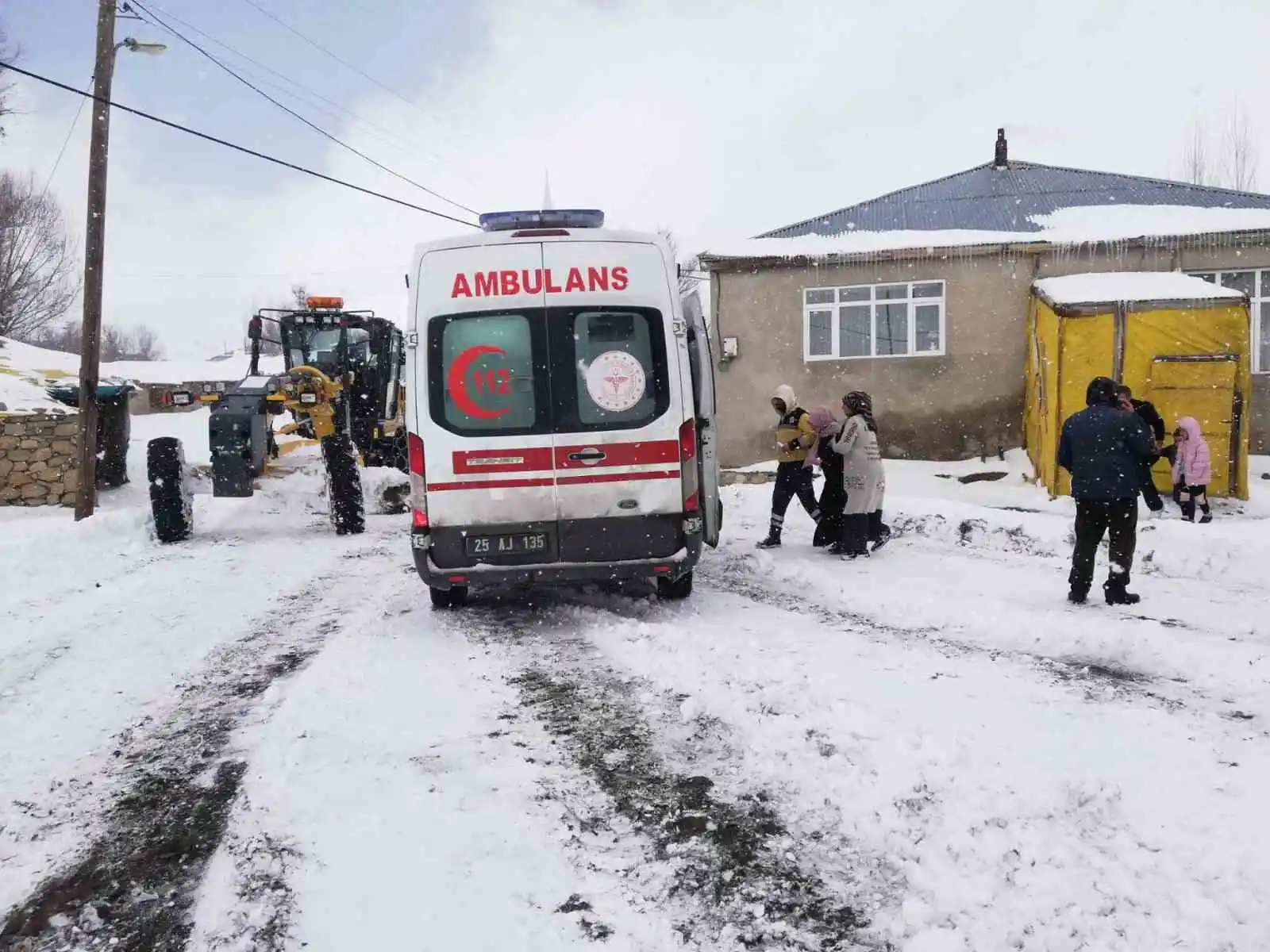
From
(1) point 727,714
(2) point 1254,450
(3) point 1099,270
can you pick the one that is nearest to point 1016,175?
(3) point 1099,270

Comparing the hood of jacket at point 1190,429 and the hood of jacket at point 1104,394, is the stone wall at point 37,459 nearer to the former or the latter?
the hood of jacket at point 1104,394

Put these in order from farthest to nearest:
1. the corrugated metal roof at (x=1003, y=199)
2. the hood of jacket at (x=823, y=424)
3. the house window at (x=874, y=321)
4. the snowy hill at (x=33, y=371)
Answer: the corrugated metal roof at (x=1003, y=199), the house window at (x=874, y=321), the snowy hill at (x=33, y=371), the hood of jacket at (x=823, y=424)

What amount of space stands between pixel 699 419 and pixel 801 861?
428 cm

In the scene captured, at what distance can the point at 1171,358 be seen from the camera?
41.8ft

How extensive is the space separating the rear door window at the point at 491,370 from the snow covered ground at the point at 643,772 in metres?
1.46

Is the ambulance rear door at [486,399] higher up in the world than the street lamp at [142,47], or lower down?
lower down

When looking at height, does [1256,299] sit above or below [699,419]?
above

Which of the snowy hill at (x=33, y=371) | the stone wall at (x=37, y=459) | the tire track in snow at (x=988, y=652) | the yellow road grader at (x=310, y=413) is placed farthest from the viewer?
the snowy hill at (x=33, y=371)

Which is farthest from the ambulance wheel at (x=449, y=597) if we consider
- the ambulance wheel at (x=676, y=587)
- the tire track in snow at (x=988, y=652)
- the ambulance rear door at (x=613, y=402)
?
the tire track in snow at (x=988, y=652)

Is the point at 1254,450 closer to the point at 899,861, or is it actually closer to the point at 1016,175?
the point at 1016,175

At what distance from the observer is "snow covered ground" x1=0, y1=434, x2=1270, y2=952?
8.30 ft

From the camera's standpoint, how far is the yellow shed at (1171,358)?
497 inches

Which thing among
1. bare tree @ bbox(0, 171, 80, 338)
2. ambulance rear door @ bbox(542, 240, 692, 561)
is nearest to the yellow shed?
ambulance rear door @ bbox(542, 240, 692, 561)

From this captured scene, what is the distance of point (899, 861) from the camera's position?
2.76 meters
